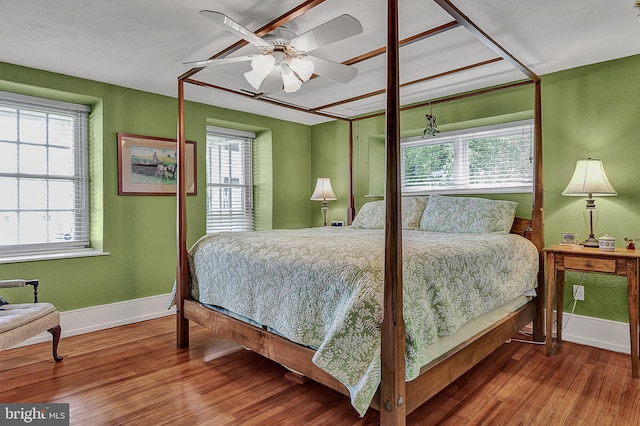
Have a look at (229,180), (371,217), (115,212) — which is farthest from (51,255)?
(371,217)

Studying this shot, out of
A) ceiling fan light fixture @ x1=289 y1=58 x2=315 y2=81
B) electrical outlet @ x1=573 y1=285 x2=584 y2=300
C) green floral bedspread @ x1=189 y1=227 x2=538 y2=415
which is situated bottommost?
electrical outlet @ x1=573 y1=285 x2=584 y2=300

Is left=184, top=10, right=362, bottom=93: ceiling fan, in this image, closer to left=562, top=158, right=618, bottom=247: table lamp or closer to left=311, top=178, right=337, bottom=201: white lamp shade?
left=562, top=158, right=618, bottom=247: table lamp

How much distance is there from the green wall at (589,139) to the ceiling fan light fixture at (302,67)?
196 centimetres

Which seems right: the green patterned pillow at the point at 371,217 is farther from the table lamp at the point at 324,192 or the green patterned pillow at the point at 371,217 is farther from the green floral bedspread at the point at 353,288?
the green floral bedspread at the point at 353,288

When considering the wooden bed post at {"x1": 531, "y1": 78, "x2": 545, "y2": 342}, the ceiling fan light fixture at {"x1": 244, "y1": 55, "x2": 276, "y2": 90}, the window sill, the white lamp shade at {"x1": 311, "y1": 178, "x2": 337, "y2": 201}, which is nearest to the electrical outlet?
the wooden bed post at {"x1": 531, "y1": 78, "x2": 545, "y2": 342}

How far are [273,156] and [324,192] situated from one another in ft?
2.80

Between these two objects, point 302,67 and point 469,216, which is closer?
point 302,67

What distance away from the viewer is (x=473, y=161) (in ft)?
12.5

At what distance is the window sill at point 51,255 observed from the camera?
10.0 ft

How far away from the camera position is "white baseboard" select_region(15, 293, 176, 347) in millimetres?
3230

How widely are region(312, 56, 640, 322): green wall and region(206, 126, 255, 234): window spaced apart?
9.06 ft

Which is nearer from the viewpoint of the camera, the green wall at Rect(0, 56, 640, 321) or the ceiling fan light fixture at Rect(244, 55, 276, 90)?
the ceiling fan light fixture at Rect(244, 55, 276, 90)

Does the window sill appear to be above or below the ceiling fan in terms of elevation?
below

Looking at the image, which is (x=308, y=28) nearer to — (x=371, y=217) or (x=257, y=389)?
(x=371, y=217)
